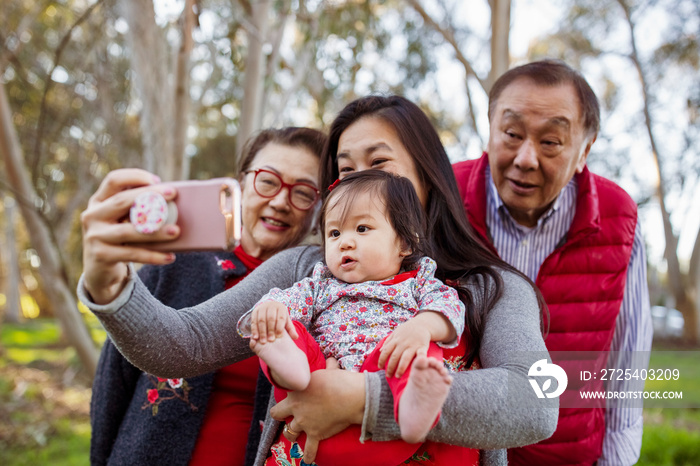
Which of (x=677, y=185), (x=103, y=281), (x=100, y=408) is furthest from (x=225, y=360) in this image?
(x=677, y=185)

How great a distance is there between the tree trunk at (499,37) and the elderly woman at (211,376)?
7.14 ft

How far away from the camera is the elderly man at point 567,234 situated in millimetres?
2430

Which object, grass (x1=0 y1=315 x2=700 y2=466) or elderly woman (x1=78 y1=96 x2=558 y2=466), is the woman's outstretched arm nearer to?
elderly woman (x1=78 y1=96 x2=558 y2=466)

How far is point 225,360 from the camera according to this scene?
5.65ft

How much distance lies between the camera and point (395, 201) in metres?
1.70

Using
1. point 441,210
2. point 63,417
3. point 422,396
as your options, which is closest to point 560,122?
point 441,210

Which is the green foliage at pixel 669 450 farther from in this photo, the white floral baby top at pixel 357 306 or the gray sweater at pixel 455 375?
the white floral baby top at pixel 357 306

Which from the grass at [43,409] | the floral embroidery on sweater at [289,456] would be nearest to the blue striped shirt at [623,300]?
the floral embroidery on sweater at [289,456]

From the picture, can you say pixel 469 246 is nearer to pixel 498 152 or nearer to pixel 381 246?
pixel 381 246

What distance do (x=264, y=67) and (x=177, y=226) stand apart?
3.39m

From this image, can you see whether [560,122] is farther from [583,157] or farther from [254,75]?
[254,75]

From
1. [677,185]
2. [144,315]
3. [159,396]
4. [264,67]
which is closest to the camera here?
[144,315]

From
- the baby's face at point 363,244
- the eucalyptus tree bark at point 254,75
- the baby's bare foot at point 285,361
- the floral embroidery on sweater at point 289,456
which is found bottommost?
the floral embroidery on sweater at point 289,456

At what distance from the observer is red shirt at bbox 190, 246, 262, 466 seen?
209 cm
